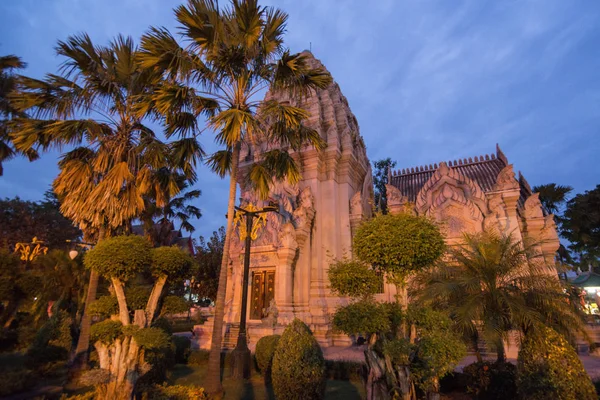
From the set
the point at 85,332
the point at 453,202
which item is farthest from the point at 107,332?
the point at 453,202

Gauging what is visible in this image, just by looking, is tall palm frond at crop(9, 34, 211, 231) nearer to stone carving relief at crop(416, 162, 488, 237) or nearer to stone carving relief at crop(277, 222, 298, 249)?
stone carving relief at crop(277, 222, 298, 249)

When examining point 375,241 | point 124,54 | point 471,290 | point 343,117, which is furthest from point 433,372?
point 343,117

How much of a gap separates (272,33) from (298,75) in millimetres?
1234

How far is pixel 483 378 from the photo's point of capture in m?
7.25

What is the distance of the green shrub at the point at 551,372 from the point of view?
→ 5016 millimetres

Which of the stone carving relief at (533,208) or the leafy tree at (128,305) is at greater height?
the stone carving relief at (533,208)

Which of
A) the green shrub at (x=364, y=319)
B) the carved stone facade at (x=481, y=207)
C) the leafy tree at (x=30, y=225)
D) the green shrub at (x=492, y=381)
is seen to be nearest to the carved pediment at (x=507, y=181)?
the carved stone facade at (x=481, y=207)

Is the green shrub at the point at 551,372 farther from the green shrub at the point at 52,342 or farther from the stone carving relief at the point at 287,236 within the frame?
the green shrub at the point at 52,342

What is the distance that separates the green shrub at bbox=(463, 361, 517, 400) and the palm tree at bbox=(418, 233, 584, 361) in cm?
52

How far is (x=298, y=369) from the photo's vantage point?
19.3 feet

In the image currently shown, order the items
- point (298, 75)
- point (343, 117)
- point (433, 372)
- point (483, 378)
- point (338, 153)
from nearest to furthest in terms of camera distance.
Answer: point (433, 372) < point (483, 378) < point (298, 75) < point (338, 153) < point (343, 117)

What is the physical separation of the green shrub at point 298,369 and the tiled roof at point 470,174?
13412mm

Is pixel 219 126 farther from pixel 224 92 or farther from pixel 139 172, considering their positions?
pixel 139 172

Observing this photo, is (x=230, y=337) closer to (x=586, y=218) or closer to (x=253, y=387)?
(x=253, y=387)
